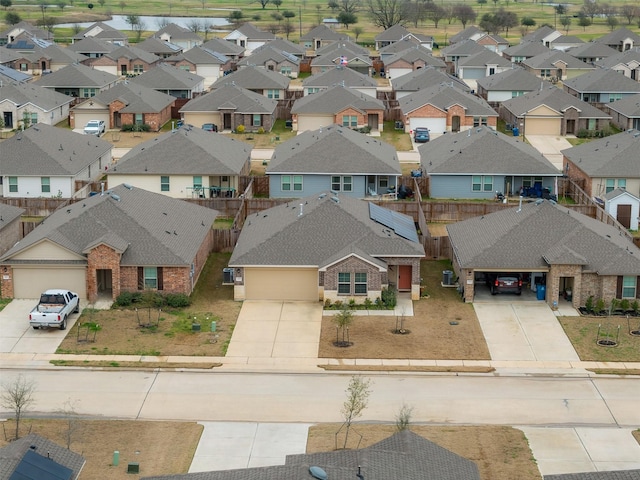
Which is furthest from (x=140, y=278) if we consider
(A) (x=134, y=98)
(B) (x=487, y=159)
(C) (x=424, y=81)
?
(C) (x=424, y=81)

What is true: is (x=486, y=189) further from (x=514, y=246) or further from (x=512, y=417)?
(x=512, y=417)

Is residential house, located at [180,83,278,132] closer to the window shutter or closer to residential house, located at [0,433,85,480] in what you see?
the window shutter

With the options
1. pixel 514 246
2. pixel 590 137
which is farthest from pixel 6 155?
pixel 590 137

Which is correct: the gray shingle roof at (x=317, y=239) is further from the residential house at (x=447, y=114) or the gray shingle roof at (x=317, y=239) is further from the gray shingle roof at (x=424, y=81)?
the gray shingle roof at (x=424, y=81)

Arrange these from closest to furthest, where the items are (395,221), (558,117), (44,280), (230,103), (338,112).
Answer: (44,280) < (395,221) < (338,112) < (558,117) < (230,103)

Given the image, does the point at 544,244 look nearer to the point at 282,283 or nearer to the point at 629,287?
the point at 629,287

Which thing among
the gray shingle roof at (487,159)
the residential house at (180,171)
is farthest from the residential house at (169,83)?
the gray shingle roof at (487,159)
